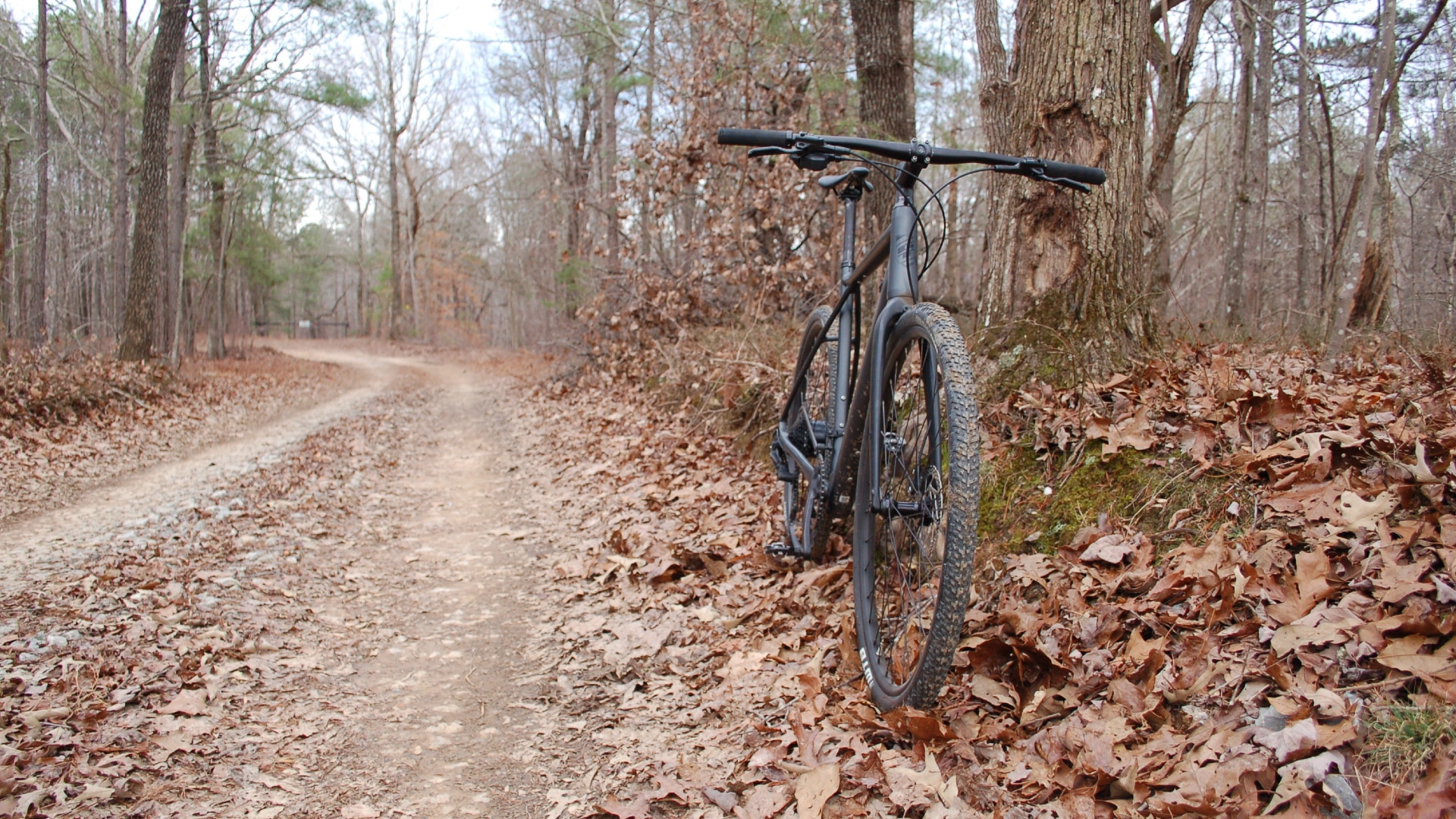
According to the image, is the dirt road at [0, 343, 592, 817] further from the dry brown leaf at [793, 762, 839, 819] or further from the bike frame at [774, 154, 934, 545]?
the bike frame at [774, 154, 934, 545]

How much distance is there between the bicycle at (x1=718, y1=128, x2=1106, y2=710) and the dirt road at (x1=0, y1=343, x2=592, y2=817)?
4.17 ft

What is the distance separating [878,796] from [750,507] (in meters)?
3.09

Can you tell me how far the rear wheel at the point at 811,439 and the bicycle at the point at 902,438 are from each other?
3cm

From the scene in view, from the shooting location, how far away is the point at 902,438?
2.96 metres

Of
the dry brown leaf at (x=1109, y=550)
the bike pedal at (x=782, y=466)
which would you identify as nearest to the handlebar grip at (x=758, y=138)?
the bike pedal at (x=782, y=466)

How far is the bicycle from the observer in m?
2.38

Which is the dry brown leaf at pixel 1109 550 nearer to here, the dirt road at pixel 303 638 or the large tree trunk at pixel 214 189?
the dirt road at pixel 303 638

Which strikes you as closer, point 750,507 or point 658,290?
point 750,507

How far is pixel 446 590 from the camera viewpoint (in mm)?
4969

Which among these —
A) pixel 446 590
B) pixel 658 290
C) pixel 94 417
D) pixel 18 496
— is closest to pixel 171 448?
pixel 94 417

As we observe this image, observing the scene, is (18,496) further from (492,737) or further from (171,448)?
(492,737)

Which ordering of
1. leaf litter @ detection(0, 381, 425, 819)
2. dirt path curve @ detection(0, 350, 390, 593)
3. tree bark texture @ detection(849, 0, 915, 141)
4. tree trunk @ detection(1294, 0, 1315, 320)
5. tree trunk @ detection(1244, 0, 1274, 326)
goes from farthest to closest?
tree trunk @ detection(1294, 0, 1315, 320) < tree trunk @ detection(1244, 0, 1274, 326) < tree bark texture @ detection(849, 0, 915, 141) < dirt path curve @ detection(0, 350, 390, 593) < leaf litter @ detection(0, 381, 425, 819)

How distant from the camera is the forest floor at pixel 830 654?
2.16 metres

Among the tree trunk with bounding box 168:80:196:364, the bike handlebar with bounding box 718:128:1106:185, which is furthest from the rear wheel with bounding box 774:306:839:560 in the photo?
the tree trunk with bounding box 168:80:196:364
